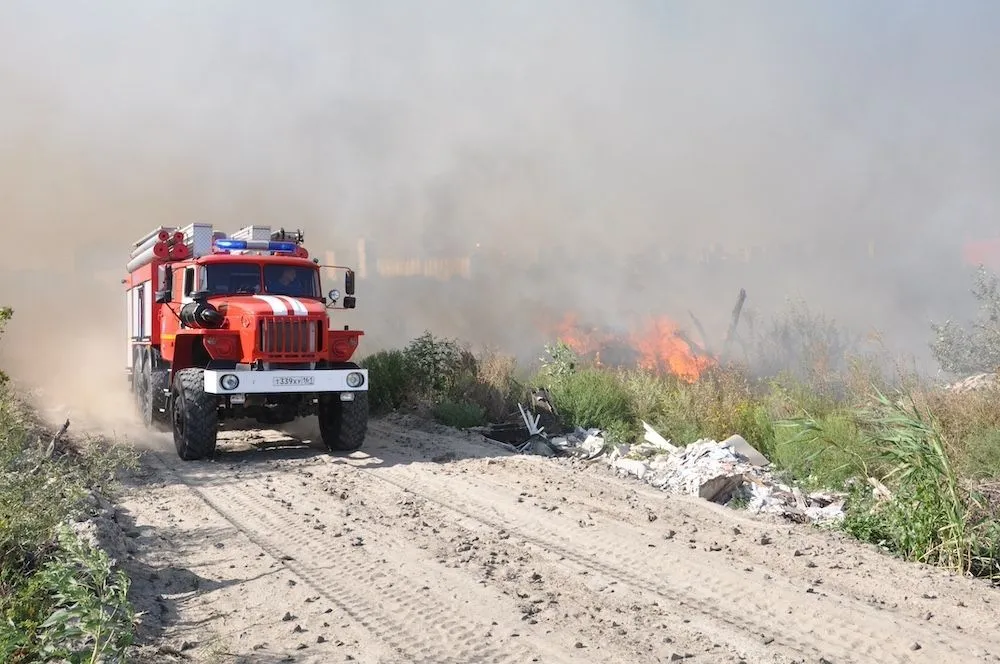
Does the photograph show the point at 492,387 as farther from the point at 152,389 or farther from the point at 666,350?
the point at 666,350

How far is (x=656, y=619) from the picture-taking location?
4613 mm

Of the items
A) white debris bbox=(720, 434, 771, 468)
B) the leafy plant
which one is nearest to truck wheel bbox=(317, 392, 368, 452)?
white debris bbox=(720, 434, 771, 468)

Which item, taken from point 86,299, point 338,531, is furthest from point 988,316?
point 86,299

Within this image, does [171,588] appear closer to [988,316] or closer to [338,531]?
[338,531]

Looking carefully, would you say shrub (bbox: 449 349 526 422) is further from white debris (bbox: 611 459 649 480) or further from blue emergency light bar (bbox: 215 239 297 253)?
blue emergency light bar (bbox: 215 239 297 253)

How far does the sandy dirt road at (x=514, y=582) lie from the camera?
4254 mm

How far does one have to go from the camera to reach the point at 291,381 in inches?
372

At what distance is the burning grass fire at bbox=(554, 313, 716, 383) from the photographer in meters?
16.5

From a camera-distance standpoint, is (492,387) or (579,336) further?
(579,336)

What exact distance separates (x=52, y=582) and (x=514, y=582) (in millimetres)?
2495

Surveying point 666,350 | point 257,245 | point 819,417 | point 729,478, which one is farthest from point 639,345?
point 729,478

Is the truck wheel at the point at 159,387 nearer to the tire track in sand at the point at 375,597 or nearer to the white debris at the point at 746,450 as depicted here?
the tire track in sand at the point at 375,597

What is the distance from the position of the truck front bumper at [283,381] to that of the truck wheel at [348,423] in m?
0.24

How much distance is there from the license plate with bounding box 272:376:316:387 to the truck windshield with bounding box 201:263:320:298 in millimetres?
1718
